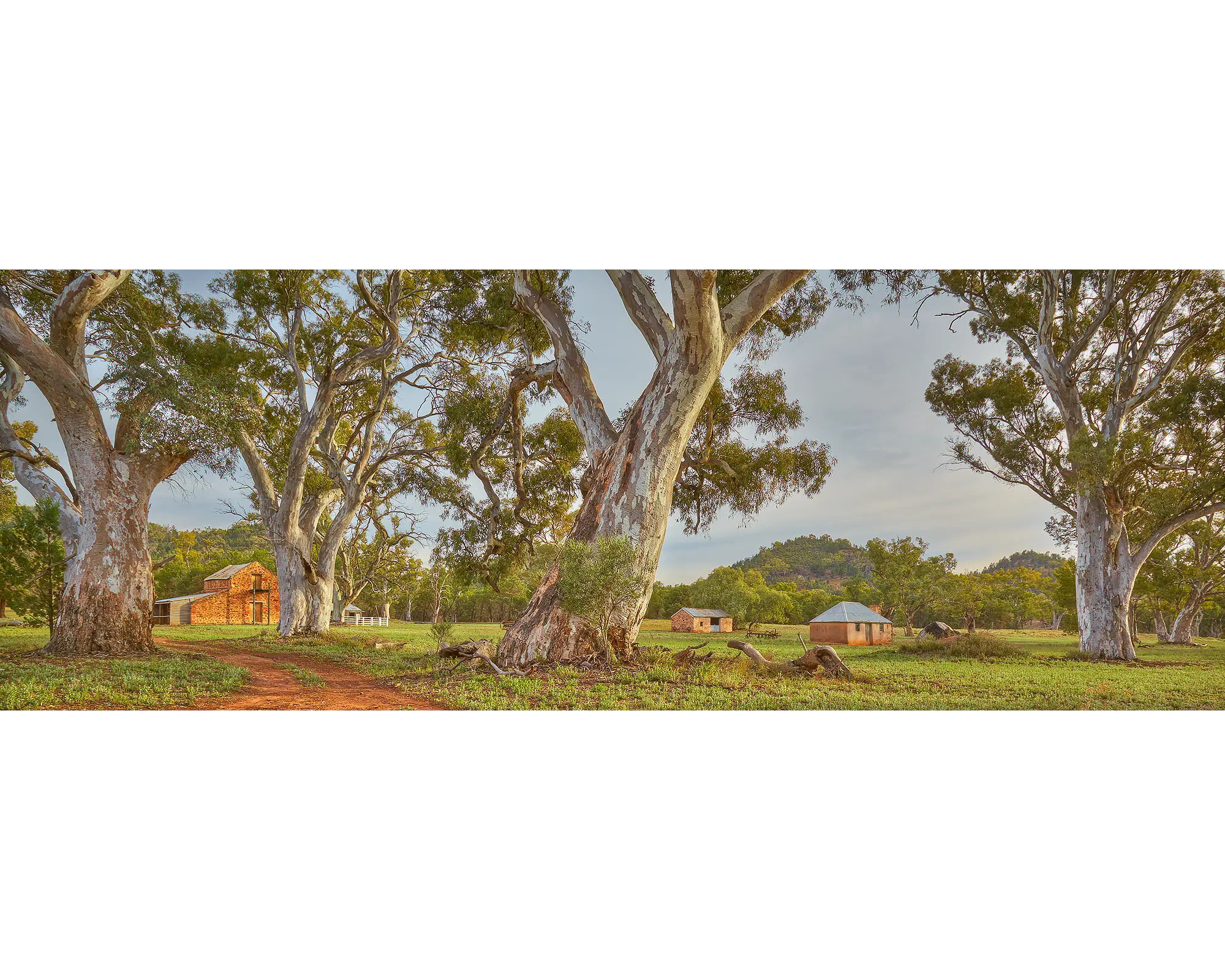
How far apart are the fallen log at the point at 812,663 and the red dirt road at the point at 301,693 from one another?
2821mm

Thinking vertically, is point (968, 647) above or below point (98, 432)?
below

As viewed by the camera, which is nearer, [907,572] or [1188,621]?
[907,572]

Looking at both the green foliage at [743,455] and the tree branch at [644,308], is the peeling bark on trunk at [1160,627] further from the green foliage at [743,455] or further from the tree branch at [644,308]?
the tree branch at [644,308]

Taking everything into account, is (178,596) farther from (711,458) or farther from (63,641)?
(711,458)

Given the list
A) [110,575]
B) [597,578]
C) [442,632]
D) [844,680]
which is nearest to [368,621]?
[442,632]

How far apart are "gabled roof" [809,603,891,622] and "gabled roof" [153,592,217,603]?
19.9 ft

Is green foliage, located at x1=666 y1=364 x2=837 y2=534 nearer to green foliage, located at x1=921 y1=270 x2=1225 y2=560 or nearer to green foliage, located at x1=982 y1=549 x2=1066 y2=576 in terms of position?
green foliage, located at x1=921 y1=270 x2=1225 y2=560

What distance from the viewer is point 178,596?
628 cm

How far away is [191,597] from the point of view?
255 inches

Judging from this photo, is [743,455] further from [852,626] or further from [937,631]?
[937,631]

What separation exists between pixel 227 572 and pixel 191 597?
31.6 inches

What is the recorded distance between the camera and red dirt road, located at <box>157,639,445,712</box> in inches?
189

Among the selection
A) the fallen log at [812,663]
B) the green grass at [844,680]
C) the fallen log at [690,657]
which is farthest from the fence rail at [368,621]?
the fallen log at [812,663]
